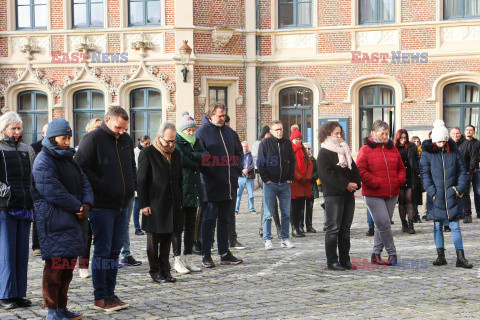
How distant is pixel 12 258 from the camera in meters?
6.71

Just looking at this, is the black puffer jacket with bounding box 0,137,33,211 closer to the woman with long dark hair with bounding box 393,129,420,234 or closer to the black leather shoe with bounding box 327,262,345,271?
the black leather shoe with bounding box 327,262,345,271

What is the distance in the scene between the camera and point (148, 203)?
7.64 meters

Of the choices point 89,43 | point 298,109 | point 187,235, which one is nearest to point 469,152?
point 187,235

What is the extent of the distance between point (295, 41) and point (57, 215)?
16506 millimetres

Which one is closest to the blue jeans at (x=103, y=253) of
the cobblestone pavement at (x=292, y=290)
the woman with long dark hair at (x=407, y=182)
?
the cobblestone pavement at (x=292, y=290)

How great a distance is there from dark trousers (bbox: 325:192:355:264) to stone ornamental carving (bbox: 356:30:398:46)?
1322 centimetres

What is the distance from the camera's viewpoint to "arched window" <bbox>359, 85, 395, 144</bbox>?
2133cm

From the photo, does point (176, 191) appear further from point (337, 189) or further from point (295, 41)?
point (295, 41)

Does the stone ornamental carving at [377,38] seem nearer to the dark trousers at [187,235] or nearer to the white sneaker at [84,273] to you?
the dark trousers at [187,235]

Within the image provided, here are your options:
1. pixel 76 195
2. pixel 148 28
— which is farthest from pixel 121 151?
pixel 148 28

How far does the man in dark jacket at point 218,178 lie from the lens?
876cm

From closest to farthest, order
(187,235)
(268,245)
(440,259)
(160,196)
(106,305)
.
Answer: (106,305)
(160,196)
(187,235)
(440,259)
(268,245)

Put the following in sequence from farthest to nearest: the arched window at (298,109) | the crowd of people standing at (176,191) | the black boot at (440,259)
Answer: the arched window at (298,109)
the black boot at (440,259)
the crowd of people standing at (176,191)

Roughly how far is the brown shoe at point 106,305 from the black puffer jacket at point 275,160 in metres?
3.96
